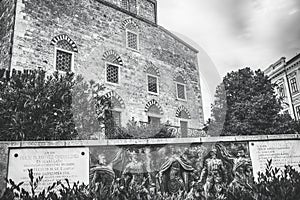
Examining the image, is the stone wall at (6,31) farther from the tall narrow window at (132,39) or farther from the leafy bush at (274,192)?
the leafy bush at (274,192)

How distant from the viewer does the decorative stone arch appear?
20.0 meters

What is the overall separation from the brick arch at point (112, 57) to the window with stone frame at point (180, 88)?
544 centimetres

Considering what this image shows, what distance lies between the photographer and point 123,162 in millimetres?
6348

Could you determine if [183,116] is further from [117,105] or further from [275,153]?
[275,153]

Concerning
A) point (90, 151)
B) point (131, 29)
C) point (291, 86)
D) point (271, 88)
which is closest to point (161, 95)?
point (131, 29)

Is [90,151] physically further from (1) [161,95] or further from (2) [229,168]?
(1) [161,95]

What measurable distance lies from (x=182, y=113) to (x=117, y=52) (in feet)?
21.5

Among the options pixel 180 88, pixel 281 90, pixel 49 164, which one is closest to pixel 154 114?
pixel 180 88

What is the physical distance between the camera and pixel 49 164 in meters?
5.79

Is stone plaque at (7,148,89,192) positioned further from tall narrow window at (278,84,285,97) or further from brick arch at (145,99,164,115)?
tall narrow window at (278,84,285,97)

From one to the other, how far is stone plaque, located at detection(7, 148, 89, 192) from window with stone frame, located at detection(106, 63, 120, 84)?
10862mm

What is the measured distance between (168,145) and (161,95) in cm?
1264

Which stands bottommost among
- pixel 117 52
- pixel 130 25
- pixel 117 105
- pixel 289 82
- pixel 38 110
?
pixel 38 110

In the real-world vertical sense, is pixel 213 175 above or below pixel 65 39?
below
